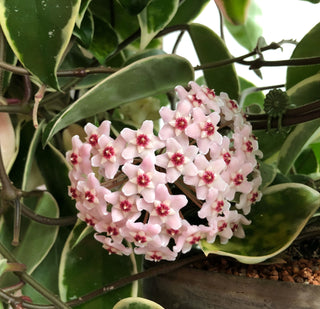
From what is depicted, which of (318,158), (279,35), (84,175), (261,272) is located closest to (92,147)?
(84,175)

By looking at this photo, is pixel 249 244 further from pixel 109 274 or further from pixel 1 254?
pixel 1 254

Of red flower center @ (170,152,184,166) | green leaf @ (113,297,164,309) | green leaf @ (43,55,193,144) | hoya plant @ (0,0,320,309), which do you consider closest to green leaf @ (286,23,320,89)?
hoya plant @ (0,0,320,309)

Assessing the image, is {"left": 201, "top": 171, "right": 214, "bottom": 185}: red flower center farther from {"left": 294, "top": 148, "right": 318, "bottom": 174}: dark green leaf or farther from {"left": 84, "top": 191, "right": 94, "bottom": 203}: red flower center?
{"left": 294, "top": 148, "right": 318, "bottom": 174}: dark green leaf

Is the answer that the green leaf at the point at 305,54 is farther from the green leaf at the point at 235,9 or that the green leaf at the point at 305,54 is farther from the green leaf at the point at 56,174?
the green leaf at the point at 56,174

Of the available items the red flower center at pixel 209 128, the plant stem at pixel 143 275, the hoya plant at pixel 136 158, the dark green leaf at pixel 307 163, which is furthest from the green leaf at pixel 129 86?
the dark green leaf at pixel 307 163

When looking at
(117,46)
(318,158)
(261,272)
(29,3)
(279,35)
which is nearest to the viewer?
(29,3)

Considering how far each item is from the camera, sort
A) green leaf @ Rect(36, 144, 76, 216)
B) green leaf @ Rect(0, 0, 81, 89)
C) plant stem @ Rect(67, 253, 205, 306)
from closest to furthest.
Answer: green leaf @ Rect(0, 0, 81, 89)
plant stem @ Rect(67, 253, 205, 306)
green leaf @ Rect(36, 144, 76, 216)
